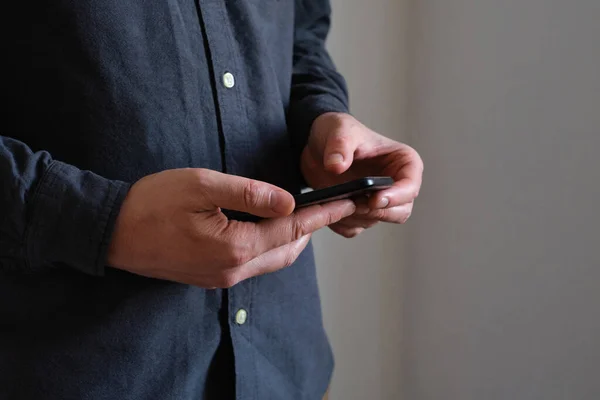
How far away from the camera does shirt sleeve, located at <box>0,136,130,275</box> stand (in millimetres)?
417

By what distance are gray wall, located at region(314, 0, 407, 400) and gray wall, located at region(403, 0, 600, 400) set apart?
0.04m

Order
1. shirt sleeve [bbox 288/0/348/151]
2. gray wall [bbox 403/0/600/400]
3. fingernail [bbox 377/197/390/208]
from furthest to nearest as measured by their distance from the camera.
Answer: gray wall [bbox 403/0/600/400] → shirt sleeve [bbox 288/0/348/151] → fingernail [bbox 377/197/390/208]

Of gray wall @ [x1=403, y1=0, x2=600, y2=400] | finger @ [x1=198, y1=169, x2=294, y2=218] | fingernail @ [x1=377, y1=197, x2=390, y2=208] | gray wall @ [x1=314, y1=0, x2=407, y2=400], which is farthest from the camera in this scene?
gray wall @ [x1=314, y1=0, x2=407, y2=400]

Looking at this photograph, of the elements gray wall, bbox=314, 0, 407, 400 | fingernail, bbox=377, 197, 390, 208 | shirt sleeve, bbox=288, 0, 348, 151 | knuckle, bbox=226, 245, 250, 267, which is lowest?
gray wall, bbox=314, 0, 407, 400

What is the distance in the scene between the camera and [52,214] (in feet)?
1.38

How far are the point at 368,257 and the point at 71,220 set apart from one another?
88 cm

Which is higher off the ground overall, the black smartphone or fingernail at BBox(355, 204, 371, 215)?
the black smartphone

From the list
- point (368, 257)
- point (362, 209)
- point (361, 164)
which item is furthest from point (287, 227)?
point (368, 257)

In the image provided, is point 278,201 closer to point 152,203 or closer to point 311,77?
point 152,203

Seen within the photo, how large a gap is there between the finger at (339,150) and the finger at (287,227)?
0.26ft

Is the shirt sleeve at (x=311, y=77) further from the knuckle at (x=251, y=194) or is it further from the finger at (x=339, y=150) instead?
the knuckle at (x=251, y=194)

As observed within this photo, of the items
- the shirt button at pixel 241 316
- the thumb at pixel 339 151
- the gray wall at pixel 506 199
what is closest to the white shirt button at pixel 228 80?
the thumb at pixel 339 151

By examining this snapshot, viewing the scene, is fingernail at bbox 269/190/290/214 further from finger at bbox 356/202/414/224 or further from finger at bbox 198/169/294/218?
finger at bbox 356/202/414/224

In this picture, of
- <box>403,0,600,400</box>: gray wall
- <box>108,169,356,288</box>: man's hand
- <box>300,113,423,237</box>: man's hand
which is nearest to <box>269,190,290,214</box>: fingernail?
<box>108,169,356,288</box>: man's hand
